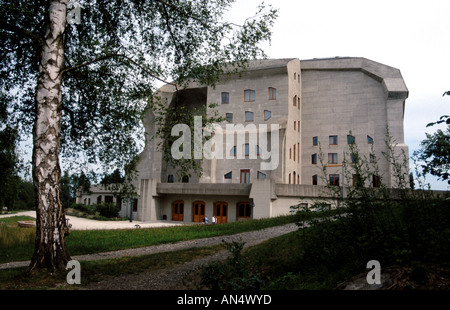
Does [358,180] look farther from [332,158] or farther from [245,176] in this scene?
[332,158]

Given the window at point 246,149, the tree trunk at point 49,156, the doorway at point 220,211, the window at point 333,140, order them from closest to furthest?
the tree trunk at point 49,156, the doorway at point 220,211, the window at point 246,149, the window at point 333,140

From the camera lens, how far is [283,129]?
118ft

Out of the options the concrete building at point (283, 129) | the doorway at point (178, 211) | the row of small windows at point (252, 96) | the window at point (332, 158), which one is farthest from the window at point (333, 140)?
the doorway at point (178, 211)

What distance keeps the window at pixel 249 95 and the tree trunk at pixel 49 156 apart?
3158cm

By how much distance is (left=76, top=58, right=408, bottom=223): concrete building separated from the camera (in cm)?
3638

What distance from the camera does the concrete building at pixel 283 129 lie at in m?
36.4

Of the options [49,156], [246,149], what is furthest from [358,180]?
[246,149]

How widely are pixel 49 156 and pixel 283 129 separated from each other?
2998cm

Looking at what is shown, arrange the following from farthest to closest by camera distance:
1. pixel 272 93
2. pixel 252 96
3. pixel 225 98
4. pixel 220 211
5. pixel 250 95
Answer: pixel 225 98 → pixel 250 95 → pixel 252 96 → pixel 272 93 → pixel 220 211

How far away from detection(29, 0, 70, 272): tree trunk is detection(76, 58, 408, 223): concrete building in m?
26.6

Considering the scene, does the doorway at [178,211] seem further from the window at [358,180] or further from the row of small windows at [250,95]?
the window at [358,180]

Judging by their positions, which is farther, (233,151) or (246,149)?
(233,151)

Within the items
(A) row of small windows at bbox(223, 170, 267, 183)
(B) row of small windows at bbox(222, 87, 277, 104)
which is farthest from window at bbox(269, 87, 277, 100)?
(A) row of small windows at bbox(223, 170, 267, 183)

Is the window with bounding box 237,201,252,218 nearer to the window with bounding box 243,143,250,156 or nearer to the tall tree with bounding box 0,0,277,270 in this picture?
the window with bounding box 243,143,250,156
